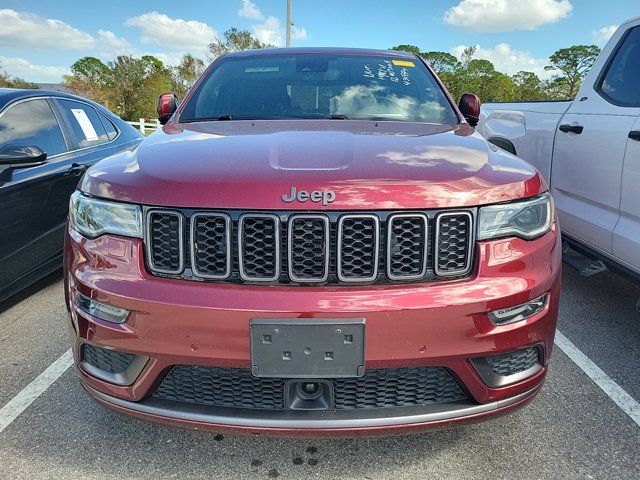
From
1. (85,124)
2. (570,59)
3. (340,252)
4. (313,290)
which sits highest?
(570,59)

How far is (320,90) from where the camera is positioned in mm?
3002

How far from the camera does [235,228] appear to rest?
171 centimetres

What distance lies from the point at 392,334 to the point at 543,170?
9.99 feet

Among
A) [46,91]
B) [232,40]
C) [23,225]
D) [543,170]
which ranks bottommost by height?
[23,225]

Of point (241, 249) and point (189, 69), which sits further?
point (189, 69)

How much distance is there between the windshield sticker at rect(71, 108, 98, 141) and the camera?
4312 mm

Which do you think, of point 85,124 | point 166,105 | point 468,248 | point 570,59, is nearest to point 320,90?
point 166,105

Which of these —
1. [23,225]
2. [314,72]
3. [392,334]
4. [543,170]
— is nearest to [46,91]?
[23,225]

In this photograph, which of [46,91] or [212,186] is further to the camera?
[46,91]

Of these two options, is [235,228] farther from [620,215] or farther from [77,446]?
[620,215]

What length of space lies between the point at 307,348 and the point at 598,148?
8.51 ft

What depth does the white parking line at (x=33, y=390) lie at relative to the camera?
2.38 metres

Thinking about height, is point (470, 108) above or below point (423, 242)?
above

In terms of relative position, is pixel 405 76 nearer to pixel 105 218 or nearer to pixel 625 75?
pixel 625 75
